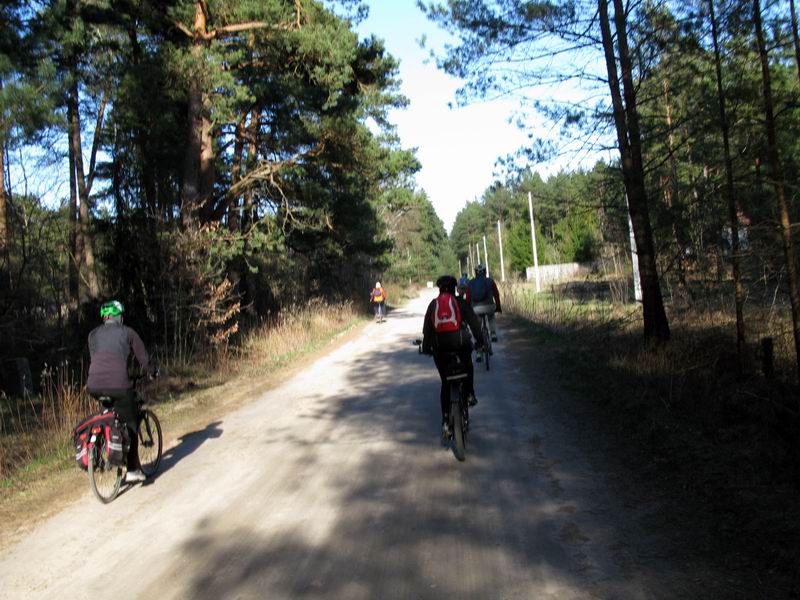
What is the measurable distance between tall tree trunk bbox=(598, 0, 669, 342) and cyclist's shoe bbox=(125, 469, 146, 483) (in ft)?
26.8

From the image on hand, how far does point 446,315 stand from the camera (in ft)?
23.5

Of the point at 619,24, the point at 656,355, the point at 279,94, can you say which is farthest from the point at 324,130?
the point at 656,355

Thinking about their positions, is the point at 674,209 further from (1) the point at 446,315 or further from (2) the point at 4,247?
(2) the point at 4,247

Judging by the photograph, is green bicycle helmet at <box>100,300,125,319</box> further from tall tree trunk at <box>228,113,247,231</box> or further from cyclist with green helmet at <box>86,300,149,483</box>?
tall tree trunk at <box>228,113,247,231</box>

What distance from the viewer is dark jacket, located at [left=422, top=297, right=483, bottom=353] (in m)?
7.11

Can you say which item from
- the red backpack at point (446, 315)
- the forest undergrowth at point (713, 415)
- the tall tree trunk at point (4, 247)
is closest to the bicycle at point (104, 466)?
the red backpack at point (446, 315)

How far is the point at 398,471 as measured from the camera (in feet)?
21.0

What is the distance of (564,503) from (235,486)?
3080mm

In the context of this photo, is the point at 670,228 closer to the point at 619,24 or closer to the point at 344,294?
the point at 619,24

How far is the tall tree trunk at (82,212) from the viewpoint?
2222 centimetres

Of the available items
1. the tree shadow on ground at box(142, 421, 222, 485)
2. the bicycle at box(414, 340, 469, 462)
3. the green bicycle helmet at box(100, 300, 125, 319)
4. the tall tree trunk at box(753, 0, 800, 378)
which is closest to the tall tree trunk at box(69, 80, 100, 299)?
the tree shadow on ground at box(142, 421, 222, 485)

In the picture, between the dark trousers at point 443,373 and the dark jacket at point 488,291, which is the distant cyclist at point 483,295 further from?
the dark trousers at point 443,373

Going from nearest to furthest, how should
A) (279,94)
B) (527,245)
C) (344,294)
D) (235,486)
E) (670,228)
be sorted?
1. (235,486)
2. (670,228)
3. (279,94)
4. (344,294)
5. (527,245)

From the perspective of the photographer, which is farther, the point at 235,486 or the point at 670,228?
the point at 670,228
